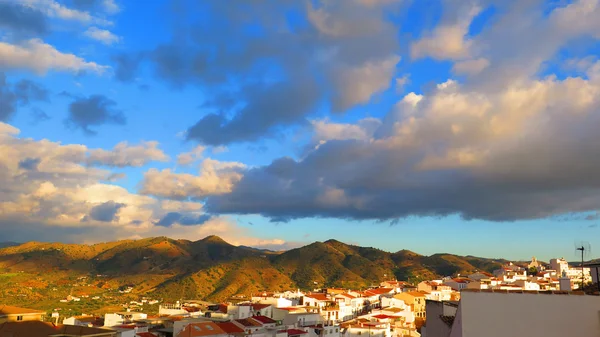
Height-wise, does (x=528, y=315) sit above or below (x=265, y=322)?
above

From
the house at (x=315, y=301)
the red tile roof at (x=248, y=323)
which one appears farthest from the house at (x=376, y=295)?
the red tile roof at (x=248, y=323)

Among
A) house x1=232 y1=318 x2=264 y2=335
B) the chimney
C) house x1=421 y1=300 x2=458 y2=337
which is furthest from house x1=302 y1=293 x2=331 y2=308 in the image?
house x1=421 y1=300 x2=458 y2=337

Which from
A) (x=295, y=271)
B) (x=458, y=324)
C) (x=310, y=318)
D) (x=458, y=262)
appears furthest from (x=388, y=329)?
(x=458, y=262)

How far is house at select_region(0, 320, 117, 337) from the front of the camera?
42688 mm

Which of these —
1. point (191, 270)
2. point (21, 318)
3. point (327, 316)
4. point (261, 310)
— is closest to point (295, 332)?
point (261, 310)

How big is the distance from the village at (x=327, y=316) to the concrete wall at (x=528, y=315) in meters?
0.04

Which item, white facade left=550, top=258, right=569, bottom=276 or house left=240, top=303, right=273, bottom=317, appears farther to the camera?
white facade left=550, top=258, right=569, bottom=276

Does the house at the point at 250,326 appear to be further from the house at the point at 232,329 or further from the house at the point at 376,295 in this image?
the house at the point at 376,295

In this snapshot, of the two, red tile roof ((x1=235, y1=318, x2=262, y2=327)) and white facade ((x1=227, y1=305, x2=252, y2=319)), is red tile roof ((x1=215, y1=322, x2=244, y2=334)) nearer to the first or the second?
red tile roof ((x1=235, y1=318, x2=262, y2=327))

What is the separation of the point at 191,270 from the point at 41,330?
11608cm

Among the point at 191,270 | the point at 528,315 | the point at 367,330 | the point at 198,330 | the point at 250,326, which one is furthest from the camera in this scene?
the point at 191,270

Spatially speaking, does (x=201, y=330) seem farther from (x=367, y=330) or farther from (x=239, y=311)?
(x=367, y=330)

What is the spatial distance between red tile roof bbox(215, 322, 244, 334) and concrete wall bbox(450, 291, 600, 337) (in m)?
40.1

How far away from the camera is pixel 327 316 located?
79688mm
